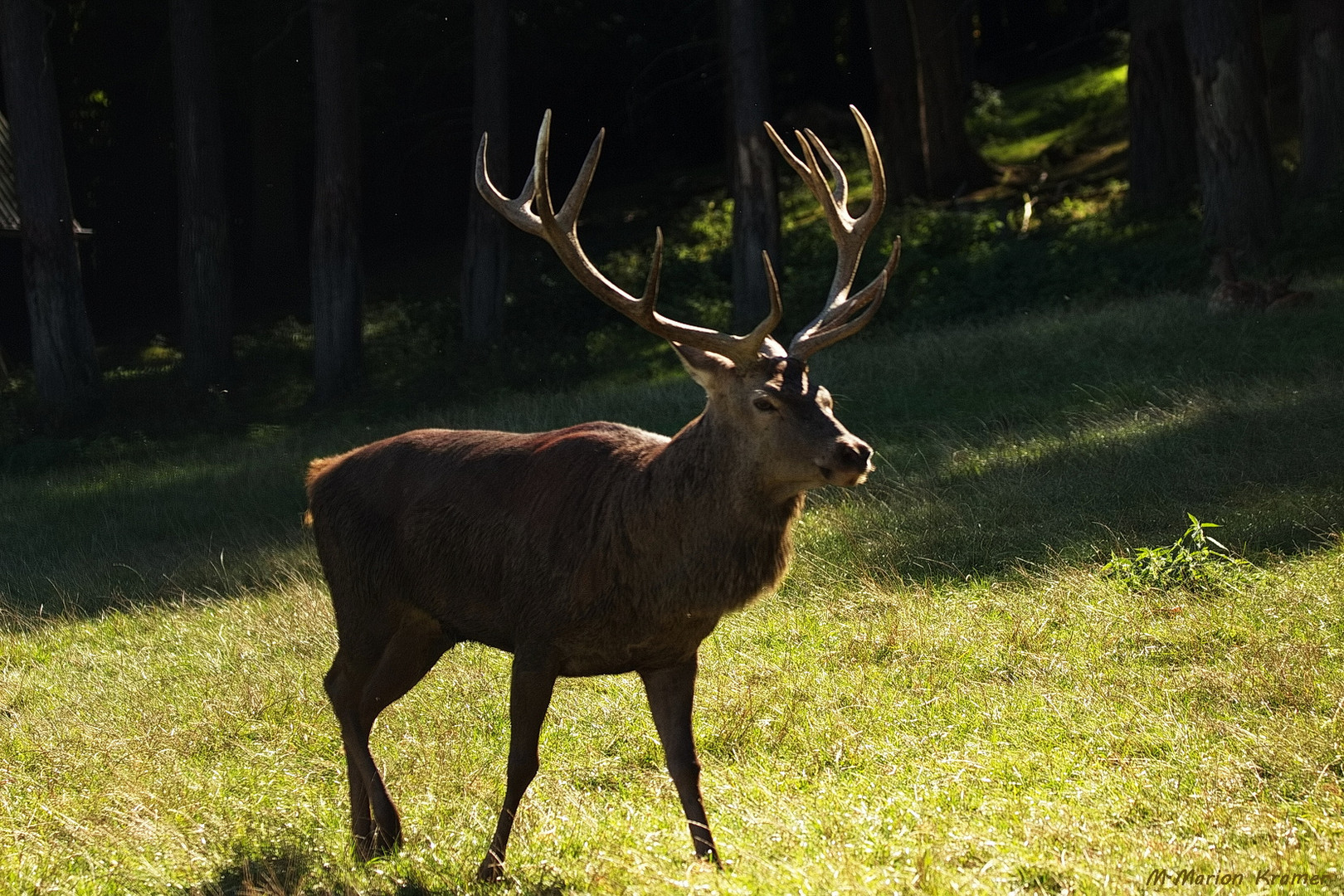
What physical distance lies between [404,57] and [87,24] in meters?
5.74

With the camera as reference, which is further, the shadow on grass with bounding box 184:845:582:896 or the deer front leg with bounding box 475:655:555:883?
the deer front leg with bounding box 475:655:555:883

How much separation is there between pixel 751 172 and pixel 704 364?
47.4 feet

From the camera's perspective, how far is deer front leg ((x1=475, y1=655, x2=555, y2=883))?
16.9ft

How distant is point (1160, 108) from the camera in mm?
20484

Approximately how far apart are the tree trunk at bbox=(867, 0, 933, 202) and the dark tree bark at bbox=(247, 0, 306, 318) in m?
10.7

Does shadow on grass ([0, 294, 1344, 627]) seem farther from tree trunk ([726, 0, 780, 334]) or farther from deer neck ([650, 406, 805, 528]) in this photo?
deer neck ([650, 406, 805, 528])

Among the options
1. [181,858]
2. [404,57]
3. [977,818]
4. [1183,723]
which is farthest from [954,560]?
[404,57]

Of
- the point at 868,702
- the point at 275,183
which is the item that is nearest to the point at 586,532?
the point at 868,702

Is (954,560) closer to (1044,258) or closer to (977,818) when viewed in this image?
(977,818)

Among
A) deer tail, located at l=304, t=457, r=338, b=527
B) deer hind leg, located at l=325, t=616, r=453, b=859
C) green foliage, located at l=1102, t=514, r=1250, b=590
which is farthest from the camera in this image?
green foliage, located at l=1102, t=514, r=1250, b=590

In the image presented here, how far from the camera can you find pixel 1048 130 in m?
29.1

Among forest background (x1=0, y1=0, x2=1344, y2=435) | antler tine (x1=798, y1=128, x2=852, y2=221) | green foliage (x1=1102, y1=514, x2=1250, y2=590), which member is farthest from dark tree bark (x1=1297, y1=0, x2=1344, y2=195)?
antler tine (x1=798, y1=128, x2=852, y2=221)

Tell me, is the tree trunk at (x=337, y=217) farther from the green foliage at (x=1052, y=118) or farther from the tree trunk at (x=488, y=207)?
the green foliage at (x=1052, y=118)

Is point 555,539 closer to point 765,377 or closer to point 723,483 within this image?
point 723,483
